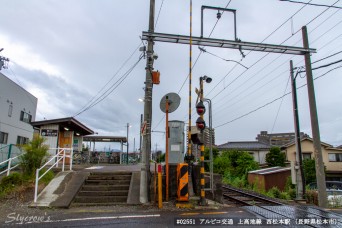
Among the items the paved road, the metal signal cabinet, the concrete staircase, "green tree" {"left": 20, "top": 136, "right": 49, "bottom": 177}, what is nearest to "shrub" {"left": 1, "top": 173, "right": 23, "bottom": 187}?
"green tree" {"left": 20, "top": 136, "right": 49, "bottom": 177}

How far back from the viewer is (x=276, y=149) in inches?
1198

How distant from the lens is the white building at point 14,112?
19312 mm

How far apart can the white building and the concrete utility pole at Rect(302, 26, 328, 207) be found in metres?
19.4

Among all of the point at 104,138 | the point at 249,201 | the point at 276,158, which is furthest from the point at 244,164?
the point at 249,201

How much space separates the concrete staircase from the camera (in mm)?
7598

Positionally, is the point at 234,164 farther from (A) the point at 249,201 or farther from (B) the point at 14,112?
(B) the point at 14,112

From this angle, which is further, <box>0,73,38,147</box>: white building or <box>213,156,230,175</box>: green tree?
<box>213,156,230,175</box>: green tree

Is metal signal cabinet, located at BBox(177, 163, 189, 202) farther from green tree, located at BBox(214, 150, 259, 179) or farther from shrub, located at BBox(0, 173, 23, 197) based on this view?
green tree, located at BBox(214, 150, 259, 179)

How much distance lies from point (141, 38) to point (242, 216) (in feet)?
20.7

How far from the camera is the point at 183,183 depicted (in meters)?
7.29

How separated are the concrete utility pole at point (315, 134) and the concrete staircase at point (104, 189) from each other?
7183mm

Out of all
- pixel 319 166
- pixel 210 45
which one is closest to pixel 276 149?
pixel 319 166

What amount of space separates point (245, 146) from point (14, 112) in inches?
1271

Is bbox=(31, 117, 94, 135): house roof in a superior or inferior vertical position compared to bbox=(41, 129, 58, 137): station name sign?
superior
